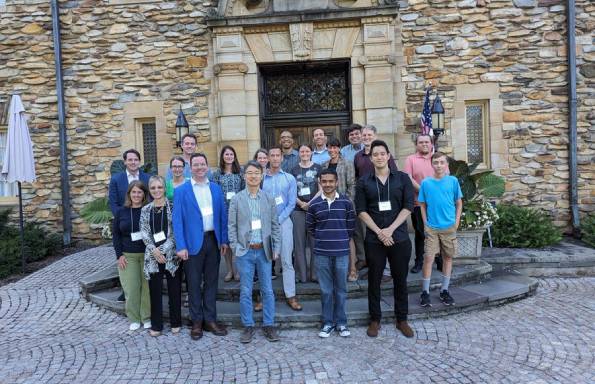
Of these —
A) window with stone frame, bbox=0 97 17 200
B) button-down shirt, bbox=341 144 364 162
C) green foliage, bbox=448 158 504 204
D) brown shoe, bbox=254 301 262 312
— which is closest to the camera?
brown shoe, bbox=254 301 262 312

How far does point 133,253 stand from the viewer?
418 centimetres

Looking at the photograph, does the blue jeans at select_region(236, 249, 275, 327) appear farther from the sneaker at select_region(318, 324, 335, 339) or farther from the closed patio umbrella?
the closed patio umbrella

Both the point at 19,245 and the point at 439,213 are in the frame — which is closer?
the point at 439,213

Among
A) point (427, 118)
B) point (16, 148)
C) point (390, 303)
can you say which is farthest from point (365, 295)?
point (16, 148)

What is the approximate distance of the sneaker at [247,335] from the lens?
12.7 ft

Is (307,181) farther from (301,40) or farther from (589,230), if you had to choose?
(589,230)

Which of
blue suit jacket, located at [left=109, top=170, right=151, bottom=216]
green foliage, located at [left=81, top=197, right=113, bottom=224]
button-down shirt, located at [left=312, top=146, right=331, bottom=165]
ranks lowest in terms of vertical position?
green foliage, located at [left=81, top=197, right=113, bottom=224]

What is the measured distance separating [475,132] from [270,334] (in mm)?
5780

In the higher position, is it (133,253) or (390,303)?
(133,253)

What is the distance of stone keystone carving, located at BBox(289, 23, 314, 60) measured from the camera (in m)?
7.34

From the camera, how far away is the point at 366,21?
23.9 ft

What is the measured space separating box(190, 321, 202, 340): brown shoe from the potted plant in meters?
3.51

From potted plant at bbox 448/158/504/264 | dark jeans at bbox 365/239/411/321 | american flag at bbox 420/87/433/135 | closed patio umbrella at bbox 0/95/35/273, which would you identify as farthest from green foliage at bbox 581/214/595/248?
closed patio umbrella at bbox 0/95/35/273

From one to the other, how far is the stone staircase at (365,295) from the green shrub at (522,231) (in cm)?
143
